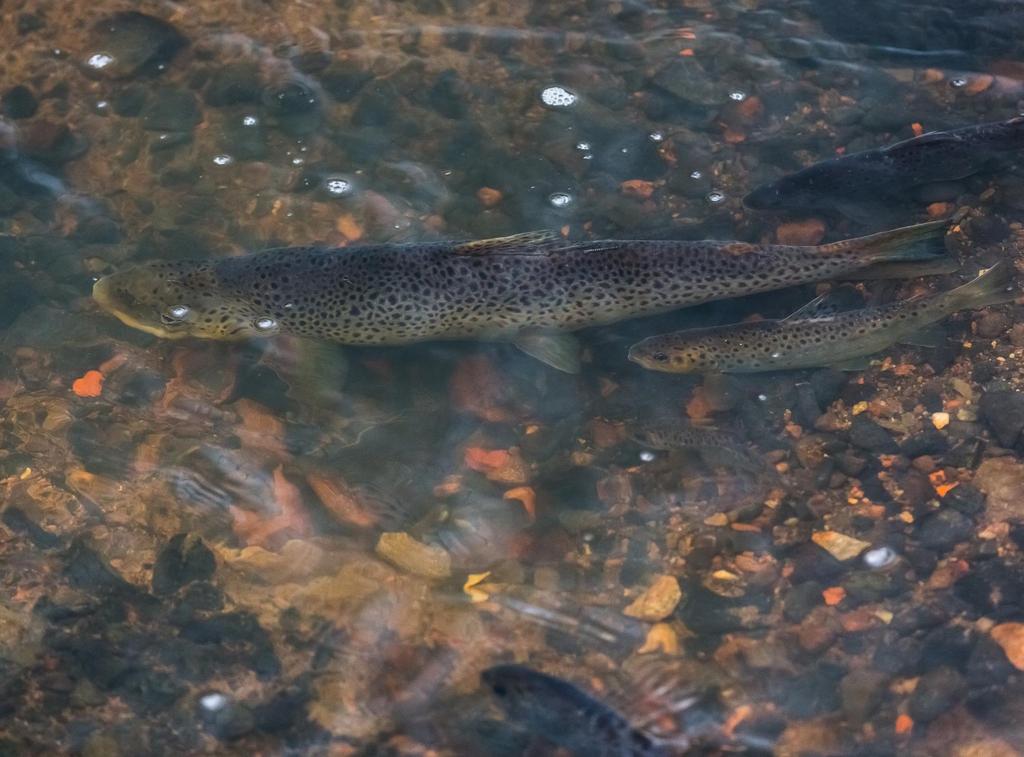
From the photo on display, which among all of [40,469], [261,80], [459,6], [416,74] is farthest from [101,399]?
[459,6]

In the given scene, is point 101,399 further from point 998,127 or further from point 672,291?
point 998,127

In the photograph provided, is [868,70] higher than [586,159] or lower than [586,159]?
higher

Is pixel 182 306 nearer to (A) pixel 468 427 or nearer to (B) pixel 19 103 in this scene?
(A) pixel 468 427

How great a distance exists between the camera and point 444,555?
4.80m

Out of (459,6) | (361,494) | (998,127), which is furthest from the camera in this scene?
(459,6)

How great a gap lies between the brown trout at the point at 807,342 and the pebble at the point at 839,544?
110 centimetres

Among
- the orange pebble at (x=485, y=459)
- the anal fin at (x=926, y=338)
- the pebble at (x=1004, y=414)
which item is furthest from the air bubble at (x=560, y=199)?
the pebble at (x=1004, y=414)

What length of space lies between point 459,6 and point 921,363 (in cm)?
Result: 469

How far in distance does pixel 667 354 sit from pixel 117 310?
136 inches

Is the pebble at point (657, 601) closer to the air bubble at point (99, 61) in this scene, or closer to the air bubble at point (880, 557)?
the air bubble at point (880, 557)

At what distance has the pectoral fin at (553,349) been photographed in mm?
5465

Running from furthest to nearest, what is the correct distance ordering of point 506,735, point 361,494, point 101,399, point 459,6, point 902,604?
point 459,6, point 101,399, point 361,494, point 902,604, point 506,735

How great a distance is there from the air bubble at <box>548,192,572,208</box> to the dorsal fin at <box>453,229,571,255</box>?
0.67 meters

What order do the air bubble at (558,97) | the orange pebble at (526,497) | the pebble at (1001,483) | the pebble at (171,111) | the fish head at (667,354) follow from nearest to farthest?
the pebble at (1001,483) < the orange pebble at (526,497) < the fish head at (667,354) < the pebble at (171,111) < the air bubble at (558,97)
